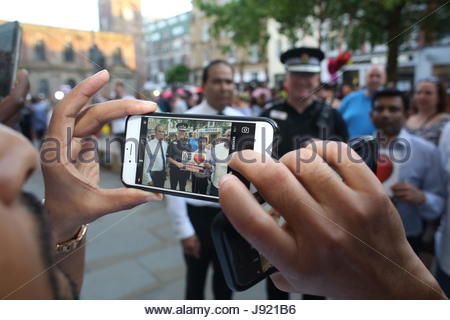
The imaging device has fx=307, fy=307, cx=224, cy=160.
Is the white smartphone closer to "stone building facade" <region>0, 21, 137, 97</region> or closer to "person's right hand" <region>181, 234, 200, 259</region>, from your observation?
"stone building facade" <region>0, 21, 137, 97</region>

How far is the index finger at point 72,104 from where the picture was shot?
0.58 m

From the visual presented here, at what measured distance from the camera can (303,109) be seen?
193 centimetres

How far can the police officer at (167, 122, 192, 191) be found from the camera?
652 mm

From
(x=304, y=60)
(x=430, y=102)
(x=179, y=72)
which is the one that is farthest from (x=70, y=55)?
(x=179, y=72)

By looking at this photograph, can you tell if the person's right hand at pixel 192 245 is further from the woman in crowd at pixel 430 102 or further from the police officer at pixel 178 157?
the woman in crowd at pixel 430 102

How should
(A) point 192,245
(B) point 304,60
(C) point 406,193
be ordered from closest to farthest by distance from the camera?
(C) point 406,193 → (A) point 192,245 → (B) point 304,60

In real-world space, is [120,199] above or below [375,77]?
below

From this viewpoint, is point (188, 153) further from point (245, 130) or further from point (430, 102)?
point (430, 102)

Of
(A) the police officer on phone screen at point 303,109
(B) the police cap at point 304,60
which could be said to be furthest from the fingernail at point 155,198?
(B) the police cap at point 304,60

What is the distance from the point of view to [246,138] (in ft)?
2.03

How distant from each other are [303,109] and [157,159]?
4.72 feet

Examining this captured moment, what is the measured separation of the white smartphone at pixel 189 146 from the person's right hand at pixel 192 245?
1.21 meters
